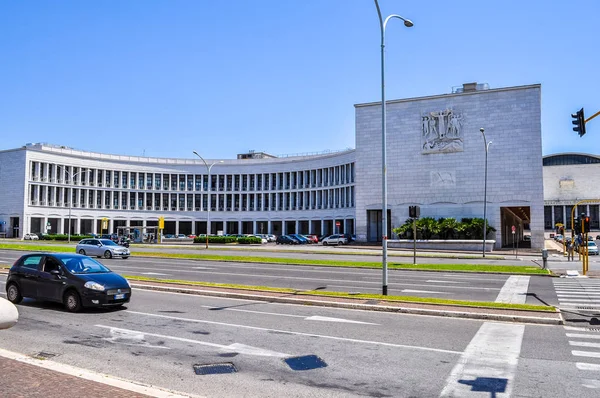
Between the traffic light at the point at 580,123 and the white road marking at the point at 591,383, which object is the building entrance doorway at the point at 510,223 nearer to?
the traffic light at the point at 580,123

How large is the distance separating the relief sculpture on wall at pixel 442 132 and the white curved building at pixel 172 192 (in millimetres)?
20373

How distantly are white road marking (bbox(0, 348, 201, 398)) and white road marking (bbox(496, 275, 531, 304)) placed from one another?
41.3 ft

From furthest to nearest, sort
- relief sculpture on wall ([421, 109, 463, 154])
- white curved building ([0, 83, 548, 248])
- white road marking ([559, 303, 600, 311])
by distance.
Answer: relief sculpture on wall ([421, 109, 463, 154]) → white curved building ([0, 83, 548, 248]) → white road marking ([559, 303, 600, 311])

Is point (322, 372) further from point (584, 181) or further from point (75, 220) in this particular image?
point (584, 181)

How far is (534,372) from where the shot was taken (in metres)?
7.78

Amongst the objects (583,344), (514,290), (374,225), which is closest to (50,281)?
(583,344)

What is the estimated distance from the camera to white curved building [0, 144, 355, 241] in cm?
8906

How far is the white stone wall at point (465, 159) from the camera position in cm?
5884

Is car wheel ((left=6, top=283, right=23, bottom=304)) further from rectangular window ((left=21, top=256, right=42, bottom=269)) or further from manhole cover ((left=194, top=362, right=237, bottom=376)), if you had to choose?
manhole cover ((left=194, top=362, right=237, bottom=376))

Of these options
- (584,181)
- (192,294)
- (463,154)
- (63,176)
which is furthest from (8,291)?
(584,181)

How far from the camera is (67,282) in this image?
517 inches

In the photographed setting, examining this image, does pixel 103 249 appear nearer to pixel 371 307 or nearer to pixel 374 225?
pixel 371 307

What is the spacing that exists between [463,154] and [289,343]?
2206 inches

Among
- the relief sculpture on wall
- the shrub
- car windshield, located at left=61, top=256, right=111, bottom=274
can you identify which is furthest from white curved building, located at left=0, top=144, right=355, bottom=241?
car windshield, located at left=61, top=256, right=111, bottom=274
